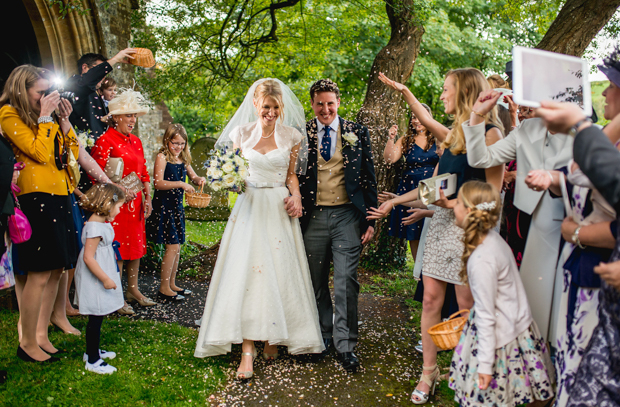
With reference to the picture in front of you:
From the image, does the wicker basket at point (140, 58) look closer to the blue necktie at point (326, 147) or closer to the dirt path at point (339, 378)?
the blue necktie at point (326, 147)

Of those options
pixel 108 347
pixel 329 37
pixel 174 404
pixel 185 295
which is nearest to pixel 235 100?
pixel 329 37

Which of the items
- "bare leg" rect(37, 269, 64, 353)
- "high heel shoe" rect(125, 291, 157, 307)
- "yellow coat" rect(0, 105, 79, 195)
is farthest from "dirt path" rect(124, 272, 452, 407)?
"yellow coat" rect(0, 105, 79, 195)

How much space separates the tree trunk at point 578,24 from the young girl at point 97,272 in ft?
19.7

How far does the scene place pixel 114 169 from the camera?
4984 mm

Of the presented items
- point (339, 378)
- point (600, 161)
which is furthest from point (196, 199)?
point (600, 161)

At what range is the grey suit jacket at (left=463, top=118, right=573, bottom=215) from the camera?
2.81m

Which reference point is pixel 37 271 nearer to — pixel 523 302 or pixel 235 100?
pixel 523 302

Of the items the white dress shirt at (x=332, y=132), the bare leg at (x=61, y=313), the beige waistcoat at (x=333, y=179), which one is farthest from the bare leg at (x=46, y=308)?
the white dress shirt at (x=332, y=132)

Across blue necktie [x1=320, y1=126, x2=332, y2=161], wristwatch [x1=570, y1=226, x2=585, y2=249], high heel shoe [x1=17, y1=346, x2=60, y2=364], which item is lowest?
high heel shoe [x1=17, y1=346, x2=60, y2=364]

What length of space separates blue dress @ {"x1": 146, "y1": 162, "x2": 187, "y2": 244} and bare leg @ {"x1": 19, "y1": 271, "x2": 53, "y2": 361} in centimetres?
216

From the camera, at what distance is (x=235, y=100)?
46.2 feet

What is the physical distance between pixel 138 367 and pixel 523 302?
9.87ft

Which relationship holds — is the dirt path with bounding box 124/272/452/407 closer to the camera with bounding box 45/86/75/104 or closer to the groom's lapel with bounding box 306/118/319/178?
the groom's lapel with bounding box 306/118/319/178

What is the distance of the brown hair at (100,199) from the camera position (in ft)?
11.9
